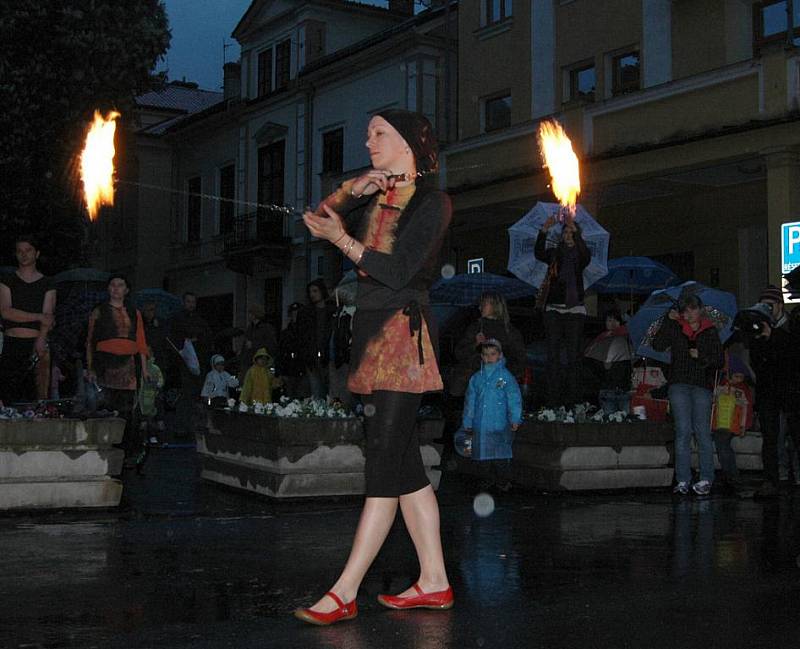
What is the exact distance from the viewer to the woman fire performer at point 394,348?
4473 millimetres

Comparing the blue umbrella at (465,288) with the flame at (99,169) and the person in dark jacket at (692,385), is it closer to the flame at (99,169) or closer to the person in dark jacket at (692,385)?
the flame at (99,169)

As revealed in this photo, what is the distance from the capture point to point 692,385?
991 centimetres

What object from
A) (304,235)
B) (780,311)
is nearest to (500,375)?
(780,311)

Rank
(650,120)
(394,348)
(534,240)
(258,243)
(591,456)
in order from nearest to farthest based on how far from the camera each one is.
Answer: (394,348) < (591,456) < (534,240) < (650,120) < (258,243)

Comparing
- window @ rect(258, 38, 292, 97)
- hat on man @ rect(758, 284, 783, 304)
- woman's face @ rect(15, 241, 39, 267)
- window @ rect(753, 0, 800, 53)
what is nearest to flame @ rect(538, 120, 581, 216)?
window @ rect(753, 0, 800, 53)

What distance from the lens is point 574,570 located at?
18.5 feet

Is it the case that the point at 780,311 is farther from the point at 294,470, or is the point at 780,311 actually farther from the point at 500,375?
the point at 294,470

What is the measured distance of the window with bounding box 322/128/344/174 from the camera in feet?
101

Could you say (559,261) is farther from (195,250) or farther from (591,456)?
(195,250)

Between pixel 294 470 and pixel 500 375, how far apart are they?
2041mm

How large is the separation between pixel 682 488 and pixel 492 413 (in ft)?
6.14

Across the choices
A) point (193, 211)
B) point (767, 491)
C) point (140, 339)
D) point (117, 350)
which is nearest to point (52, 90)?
point (140, 339)

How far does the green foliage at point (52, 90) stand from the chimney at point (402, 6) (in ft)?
52.0

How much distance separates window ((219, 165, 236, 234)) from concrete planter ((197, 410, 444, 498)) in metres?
27.8
